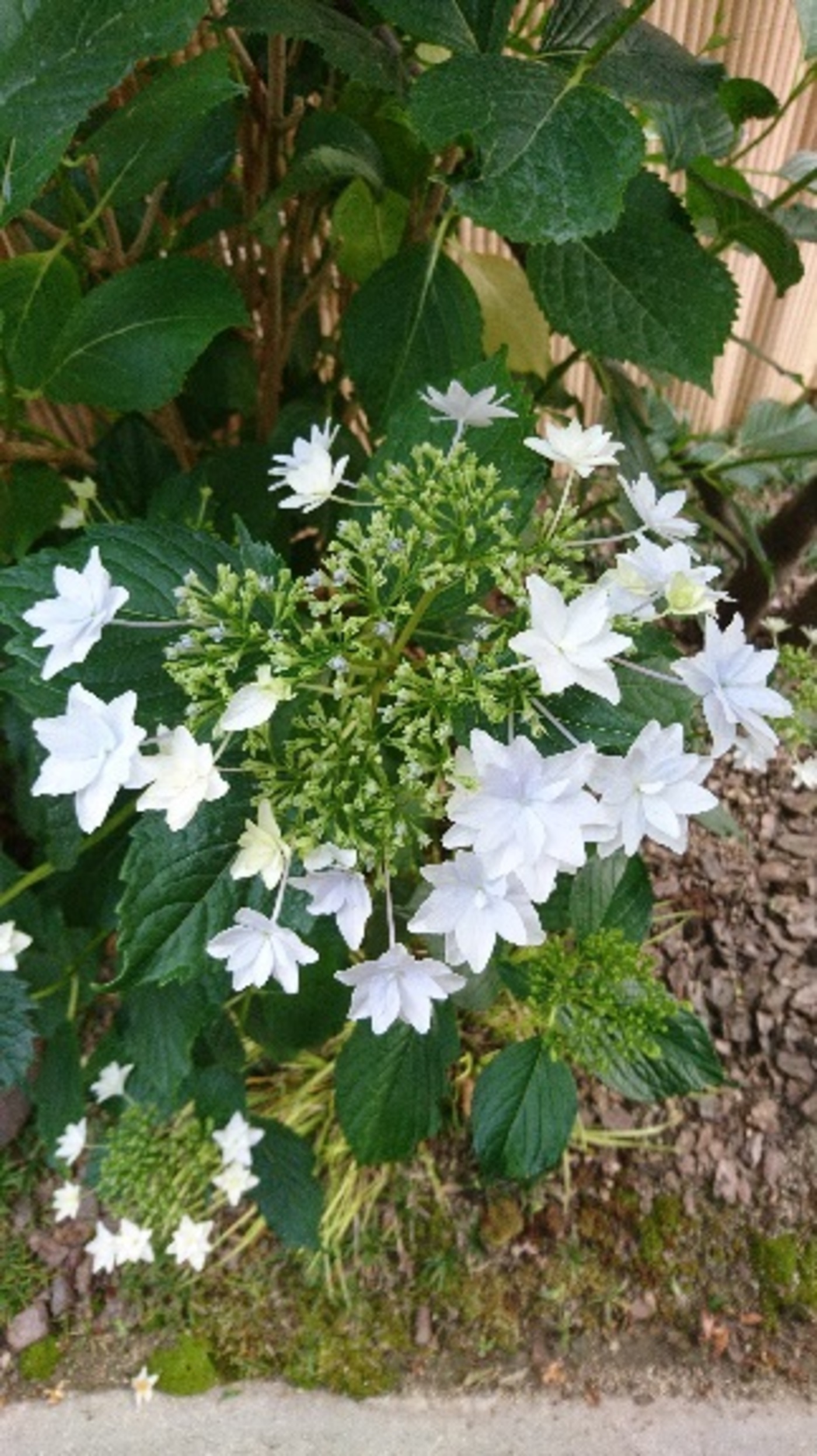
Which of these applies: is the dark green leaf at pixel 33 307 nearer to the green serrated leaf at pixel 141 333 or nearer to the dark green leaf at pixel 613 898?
the green serrated leaf at pixel 141 333

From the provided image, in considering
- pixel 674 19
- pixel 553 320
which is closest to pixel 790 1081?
pixel 553 320

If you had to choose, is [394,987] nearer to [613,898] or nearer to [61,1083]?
[613,898]

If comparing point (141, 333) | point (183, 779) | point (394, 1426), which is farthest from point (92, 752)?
point (394, 1426)

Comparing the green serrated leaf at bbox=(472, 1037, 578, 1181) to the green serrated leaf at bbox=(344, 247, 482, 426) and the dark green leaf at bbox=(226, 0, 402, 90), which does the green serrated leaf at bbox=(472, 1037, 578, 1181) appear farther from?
the dark green leaf at bbox=(226, 0, 402, 90)

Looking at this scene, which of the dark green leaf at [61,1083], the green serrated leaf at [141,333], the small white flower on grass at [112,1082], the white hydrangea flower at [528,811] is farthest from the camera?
the small white flower on grass at [112,1082]

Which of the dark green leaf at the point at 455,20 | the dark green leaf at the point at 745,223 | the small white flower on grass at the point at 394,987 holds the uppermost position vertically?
the dark green leaf at the point at 455,20

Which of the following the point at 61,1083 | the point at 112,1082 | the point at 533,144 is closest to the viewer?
the point at 533,144

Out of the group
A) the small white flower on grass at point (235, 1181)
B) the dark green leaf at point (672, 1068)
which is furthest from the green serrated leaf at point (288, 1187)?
the dark green leaf at point (672, 1068)
